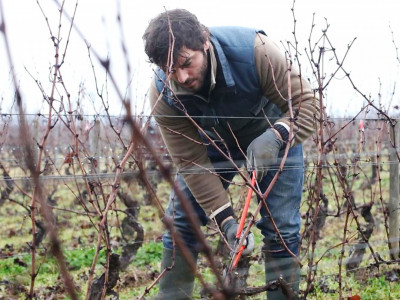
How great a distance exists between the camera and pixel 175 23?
2387mm

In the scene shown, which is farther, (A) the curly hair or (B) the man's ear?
(B) the man's ear

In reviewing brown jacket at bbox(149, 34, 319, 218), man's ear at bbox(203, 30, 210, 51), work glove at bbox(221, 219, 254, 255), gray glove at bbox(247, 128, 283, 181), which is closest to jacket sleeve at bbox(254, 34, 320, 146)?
brown jacket at bbox(149, 34, 319, 218)

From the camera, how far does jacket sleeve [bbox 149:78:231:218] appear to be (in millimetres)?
2809

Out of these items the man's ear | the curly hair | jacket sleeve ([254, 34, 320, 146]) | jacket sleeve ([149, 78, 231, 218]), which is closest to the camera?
the curly hair

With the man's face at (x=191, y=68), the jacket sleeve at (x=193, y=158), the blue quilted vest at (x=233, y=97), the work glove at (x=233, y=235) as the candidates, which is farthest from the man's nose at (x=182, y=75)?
the work glove at (x=233, y=235)

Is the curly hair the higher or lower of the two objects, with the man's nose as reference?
higher

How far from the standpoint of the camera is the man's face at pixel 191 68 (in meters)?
2.36

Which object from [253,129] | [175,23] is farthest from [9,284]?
[175,23]

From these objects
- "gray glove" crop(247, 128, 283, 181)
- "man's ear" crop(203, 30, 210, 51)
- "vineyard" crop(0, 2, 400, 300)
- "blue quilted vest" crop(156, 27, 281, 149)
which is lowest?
"vineyard" crop(0, 2, 400, 300)

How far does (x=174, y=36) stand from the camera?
2338 mm

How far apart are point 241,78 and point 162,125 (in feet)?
1.58

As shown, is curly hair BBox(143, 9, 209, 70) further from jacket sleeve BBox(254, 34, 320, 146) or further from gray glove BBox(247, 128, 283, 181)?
gray glove BBox(247, 128, 283, 181)

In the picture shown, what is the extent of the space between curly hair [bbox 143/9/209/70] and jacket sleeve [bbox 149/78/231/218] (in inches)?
15.6

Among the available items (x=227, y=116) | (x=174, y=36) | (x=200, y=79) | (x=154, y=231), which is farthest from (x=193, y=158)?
(x=154, y=231)
